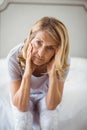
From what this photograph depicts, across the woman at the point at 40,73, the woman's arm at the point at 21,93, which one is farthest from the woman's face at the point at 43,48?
the woman's arm at the point at 21,93

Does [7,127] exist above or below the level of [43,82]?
below

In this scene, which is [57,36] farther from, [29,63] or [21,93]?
[21,93]

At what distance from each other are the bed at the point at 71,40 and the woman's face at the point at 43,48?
0.08 meters

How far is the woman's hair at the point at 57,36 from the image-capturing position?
118cm

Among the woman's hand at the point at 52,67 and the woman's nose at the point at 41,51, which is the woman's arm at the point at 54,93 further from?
the woman's nose at the point at 41,51

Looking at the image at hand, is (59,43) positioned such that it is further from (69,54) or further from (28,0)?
(28,0)

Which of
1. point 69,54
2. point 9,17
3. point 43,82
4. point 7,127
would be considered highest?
point 9,17

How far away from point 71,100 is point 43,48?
30cm

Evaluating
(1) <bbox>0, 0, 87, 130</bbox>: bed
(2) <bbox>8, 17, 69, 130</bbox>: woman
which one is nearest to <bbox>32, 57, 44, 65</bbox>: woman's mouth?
(2) <bbox>8, 17, 69, 130</bbox>: woman

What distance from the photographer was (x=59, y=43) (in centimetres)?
119

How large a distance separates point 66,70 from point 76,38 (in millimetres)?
176

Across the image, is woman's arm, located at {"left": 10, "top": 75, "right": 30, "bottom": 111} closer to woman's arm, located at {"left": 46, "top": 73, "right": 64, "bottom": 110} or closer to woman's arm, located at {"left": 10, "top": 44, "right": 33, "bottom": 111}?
woman's arm, located at {"left": 10, "top": 44, "right": 33, "bottom": 111}

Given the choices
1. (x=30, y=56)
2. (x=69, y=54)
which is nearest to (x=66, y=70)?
(x=69, y=54)

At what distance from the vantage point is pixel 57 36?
118 centimetres
